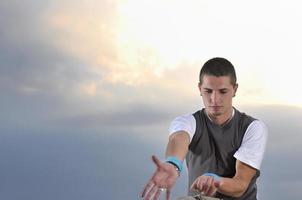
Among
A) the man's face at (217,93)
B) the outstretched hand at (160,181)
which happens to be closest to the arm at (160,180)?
the outstretched hand at (160,181)

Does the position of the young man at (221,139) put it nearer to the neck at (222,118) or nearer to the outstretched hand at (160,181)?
the neck at (222,118)

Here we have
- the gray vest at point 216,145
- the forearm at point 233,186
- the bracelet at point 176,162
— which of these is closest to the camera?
the bracelet at point 176,162

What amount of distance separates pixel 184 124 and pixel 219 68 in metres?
0.79

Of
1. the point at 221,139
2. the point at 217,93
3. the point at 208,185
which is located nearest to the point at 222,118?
the point at 221,139

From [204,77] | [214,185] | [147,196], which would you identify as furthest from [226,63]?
[147,196]

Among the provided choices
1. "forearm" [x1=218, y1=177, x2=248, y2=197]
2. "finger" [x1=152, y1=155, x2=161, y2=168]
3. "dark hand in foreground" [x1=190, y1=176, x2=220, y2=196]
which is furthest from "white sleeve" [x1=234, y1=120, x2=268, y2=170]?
"finger" [x1=152, y1=155, x2=161, y2=168]

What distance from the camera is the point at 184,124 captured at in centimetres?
883

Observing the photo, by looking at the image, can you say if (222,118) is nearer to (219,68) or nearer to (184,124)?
(184,124)

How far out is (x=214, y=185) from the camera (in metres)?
8.19

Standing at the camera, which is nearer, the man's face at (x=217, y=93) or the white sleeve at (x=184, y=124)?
the man's face at (x=217, y=93)

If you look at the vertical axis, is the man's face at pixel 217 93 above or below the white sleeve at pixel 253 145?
above

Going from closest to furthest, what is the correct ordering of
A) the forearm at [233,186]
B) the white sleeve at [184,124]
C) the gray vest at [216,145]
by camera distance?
the forearm at [233,186], the white sleeve at [184,124], the gray vest at [216,145]

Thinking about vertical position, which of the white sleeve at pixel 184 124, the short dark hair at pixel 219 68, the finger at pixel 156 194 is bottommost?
the finger at pixel 156 194

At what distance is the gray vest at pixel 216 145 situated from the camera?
9.03m
